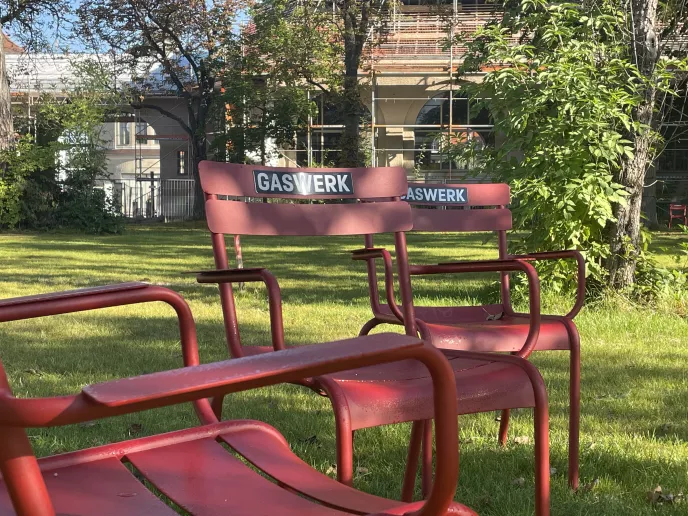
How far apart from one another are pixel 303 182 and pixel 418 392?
1.05 m

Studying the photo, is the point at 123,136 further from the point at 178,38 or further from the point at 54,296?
the point at 54,296

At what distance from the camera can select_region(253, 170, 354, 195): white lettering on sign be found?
9.28 feet

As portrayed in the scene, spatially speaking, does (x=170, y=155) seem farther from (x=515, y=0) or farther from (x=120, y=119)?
(x=515, y=0)

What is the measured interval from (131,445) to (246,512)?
0.40m

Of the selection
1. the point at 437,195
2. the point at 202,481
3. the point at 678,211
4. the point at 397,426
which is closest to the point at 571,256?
the point at 437,195

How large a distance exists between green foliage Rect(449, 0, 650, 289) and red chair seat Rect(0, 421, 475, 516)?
508 centimetres

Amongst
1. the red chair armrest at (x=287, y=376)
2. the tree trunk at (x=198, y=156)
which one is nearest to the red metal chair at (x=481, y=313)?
the red chair armrest at (x=287, y=376)

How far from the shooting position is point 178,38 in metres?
26.5

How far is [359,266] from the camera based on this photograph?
39.5 ft

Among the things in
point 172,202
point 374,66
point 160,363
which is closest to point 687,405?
point 160,363

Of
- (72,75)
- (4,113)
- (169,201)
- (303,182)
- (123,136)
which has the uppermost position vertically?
(72,75)

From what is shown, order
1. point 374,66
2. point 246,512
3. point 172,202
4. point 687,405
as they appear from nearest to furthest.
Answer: point 246,512, point 687,405, point 374,66, point 172,202

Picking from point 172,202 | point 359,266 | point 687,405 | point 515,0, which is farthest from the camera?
point 172,202

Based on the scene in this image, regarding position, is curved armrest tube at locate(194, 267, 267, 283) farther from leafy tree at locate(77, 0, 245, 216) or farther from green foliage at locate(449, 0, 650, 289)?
leafy tree at locate(77, 0, 245, 216)
